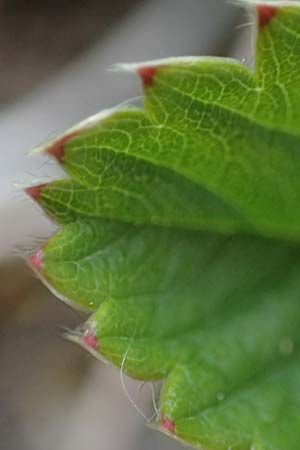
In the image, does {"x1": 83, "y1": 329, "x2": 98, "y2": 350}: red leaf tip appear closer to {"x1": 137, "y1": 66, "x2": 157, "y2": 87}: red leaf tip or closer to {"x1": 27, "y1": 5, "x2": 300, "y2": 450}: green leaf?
{"x1": 27, "y1": 5, "x2": 300, "y2": 450}: green leaf

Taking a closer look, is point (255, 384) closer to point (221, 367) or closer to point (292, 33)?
point (221, 367)

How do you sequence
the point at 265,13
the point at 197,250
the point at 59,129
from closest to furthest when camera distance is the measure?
1. the point at 265,13
2. the point at 197,250
3. the point at 59,129

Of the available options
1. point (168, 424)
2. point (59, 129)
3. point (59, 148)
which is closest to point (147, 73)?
point (59, 148)

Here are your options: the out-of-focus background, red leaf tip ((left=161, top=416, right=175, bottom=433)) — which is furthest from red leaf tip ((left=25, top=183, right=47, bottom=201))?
the out-of-focus background

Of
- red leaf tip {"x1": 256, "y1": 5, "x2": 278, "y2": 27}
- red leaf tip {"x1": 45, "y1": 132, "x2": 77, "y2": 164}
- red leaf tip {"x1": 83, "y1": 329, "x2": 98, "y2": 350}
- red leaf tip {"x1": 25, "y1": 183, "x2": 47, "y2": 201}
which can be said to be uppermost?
red leaf tip {"x1": 256, "y1": 5, "x2": 278, "y2": 27}

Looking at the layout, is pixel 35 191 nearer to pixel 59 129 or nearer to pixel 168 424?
pixel 168 424

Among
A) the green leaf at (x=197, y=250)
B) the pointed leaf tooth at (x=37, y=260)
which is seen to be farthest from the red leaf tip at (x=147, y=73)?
the pointed leaf tooth at (x=37, y=260)
